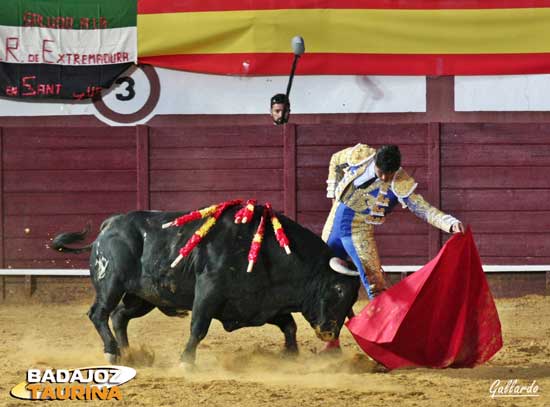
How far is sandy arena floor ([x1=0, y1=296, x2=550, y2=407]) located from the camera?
5086 millimetres

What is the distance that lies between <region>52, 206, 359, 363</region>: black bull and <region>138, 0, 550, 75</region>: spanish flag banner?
3.22 meters

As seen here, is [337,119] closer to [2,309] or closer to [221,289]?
[2,309]

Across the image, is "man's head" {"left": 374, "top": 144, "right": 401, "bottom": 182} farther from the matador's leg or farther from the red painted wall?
the red painted wall

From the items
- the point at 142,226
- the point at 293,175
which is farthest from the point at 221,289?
the point at 293,175

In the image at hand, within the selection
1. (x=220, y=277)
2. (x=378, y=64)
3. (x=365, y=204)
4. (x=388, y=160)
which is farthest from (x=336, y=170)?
(x=378, y=64)

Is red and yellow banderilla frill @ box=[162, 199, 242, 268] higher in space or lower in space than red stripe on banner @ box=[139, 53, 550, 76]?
lower

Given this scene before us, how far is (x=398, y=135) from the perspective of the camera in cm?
911

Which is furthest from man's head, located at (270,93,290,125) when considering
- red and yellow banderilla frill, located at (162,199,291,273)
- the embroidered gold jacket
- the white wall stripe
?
red and yellow banderilla frill, located at (162,199,291,273)

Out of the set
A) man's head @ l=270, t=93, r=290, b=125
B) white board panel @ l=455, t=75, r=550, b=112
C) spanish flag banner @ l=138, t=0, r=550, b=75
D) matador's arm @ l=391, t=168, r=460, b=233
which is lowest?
matador's arm @ l=391, t=168, r=460, b=233

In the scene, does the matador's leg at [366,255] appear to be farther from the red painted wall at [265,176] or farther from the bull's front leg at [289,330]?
the red painted wall at [265,176]

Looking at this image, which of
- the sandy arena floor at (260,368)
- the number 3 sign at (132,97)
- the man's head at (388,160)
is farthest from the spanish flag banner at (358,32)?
the man's head at (388,160)

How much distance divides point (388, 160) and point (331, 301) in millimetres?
768

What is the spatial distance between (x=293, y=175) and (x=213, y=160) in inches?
24.1

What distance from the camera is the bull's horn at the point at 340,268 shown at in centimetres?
589
